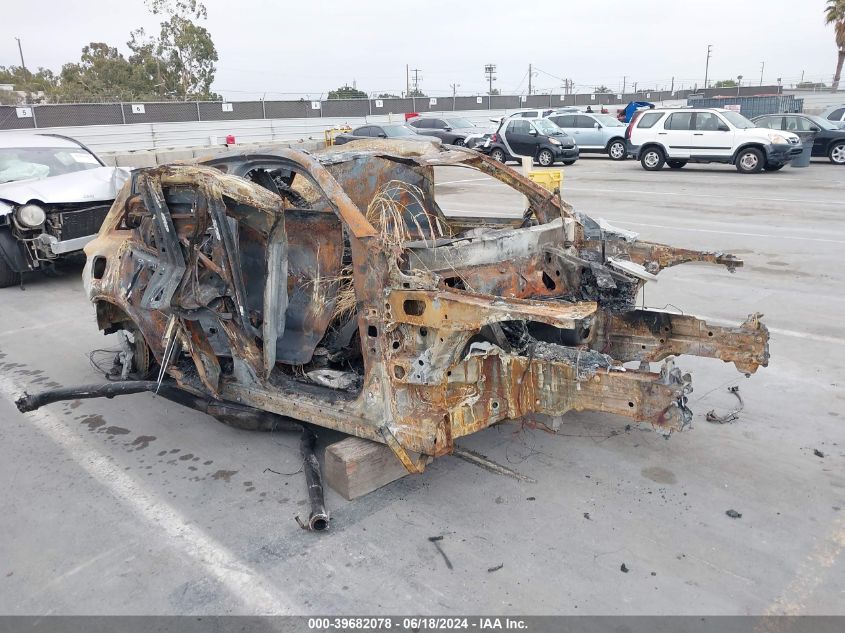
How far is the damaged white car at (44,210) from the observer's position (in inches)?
312

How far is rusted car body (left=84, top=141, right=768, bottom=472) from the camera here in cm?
330

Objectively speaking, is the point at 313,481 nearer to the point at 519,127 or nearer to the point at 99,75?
the point at 519,127

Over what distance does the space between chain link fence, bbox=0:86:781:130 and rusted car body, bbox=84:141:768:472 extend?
2206 centimetres

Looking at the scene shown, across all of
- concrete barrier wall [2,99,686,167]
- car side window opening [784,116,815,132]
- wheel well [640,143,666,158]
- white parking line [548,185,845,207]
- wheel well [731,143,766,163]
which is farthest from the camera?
concrete barrier wall [2,99,686,167]

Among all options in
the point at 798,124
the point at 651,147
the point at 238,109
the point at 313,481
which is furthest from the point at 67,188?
the point at 238,109

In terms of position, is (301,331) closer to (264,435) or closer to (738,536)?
(264,435)

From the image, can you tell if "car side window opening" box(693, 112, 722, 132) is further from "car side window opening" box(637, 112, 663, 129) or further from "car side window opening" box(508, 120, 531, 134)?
"car side window opening" box(508, 120, 531, 134)

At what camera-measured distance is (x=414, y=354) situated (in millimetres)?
3369

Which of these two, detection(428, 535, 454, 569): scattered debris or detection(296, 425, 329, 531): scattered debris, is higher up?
detection(296, 425, 329, 531): scattered debris

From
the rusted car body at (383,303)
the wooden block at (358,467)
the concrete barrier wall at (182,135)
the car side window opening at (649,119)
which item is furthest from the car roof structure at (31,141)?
the car side window opening at (649,119)

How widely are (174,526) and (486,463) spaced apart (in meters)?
1.73

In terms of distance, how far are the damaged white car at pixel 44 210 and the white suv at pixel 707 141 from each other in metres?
15.4

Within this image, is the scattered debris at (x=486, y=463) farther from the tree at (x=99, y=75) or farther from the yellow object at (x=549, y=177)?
the tree at (x=99, y=75)

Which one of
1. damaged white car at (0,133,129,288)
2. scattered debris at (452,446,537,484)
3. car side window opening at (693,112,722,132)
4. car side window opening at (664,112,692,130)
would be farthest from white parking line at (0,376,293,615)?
car side window opening at (664,112,692,130)
